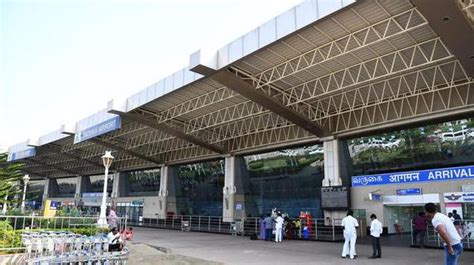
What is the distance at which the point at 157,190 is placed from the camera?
128 feet

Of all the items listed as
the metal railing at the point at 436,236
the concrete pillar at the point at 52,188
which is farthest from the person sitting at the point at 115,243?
the concrete pillar at the point at 52,188

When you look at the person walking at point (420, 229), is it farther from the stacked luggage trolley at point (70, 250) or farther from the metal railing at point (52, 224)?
the metal railing at point (52, 224)

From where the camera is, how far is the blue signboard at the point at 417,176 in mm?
17844

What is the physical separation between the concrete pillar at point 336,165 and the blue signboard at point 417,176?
755 mm

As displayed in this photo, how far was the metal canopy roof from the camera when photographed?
13.8 metres

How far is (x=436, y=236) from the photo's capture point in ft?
49.9

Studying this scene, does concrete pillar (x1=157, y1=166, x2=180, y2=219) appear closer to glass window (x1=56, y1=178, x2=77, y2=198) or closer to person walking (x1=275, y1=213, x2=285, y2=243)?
person walking (x1=275, y1=213, x2=285, y2=243)

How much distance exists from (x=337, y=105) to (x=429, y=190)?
666 centimetres

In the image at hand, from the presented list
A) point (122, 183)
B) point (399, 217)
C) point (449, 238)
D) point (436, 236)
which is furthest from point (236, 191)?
point (449, 238)

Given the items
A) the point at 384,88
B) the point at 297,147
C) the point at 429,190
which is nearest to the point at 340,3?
the point at 384,88

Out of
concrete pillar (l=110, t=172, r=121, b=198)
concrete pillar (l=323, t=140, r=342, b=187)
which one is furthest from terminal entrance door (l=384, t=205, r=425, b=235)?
concrete pillar (l=110, t=172, r=121, b=198)

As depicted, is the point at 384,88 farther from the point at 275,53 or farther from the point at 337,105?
the point at 275,53

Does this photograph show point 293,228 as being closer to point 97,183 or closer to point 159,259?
point 159,259

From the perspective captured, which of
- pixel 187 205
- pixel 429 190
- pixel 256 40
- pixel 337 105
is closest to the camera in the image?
pixel 256 40
